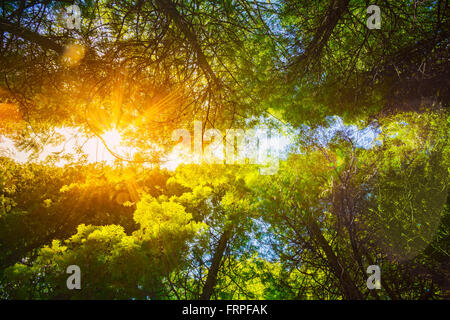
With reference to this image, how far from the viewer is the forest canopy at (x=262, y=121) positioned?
2826 millimetres

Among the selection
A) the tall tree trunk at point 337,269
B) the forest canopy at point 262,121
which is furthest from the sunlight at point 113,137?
the tall tree trunk at point 337,269

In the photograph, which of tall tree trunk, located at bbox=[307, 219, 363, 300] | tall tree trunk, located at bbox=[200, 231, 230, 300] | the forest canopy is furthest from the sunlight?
tall tree trunk, located at bbox=[200, 231, 230, 300]

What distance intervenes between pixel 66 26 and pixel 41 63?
73cm

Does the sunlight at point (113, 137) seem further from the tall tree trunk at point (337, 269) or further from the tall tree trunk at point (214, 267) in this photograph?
the tall tree trunk at point (214, 267)

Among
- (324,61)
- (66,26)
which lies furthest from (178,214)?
(324,61)

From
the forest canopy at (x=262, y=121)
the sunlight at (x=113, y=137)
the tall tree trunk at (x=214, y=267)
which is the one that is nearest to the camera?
the forest canopy at (x=262, y=121)

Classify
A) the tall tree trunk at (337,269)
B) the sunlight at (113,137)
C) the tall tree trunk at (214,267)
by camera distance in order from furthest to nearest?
the tall tree trunk at (214,267) < the sunlight at (113,137) < the tall tree trunk at (337,269)

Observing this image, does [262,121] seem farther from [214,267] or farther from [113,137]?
[214,267]

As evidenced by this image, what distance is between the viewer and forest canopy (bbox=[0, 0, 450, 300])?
9.27ft

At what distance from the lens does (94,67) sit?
3.30 m

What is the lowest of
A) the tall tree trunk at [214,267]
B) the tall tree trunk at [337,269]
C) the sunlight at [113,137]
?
the tall tree trunk at [214,267]

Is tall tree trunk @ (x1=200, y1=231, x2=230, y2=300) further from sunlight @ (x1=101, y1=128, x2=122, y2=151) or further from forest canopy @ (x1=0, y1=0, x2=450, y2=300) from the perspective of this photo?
sunlight @ (x1=101, y1=128, x2=122, y2=151)

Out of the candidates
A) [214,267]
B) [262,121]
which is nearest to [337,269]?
[262,121]

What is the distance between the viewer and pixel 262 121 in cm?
489
